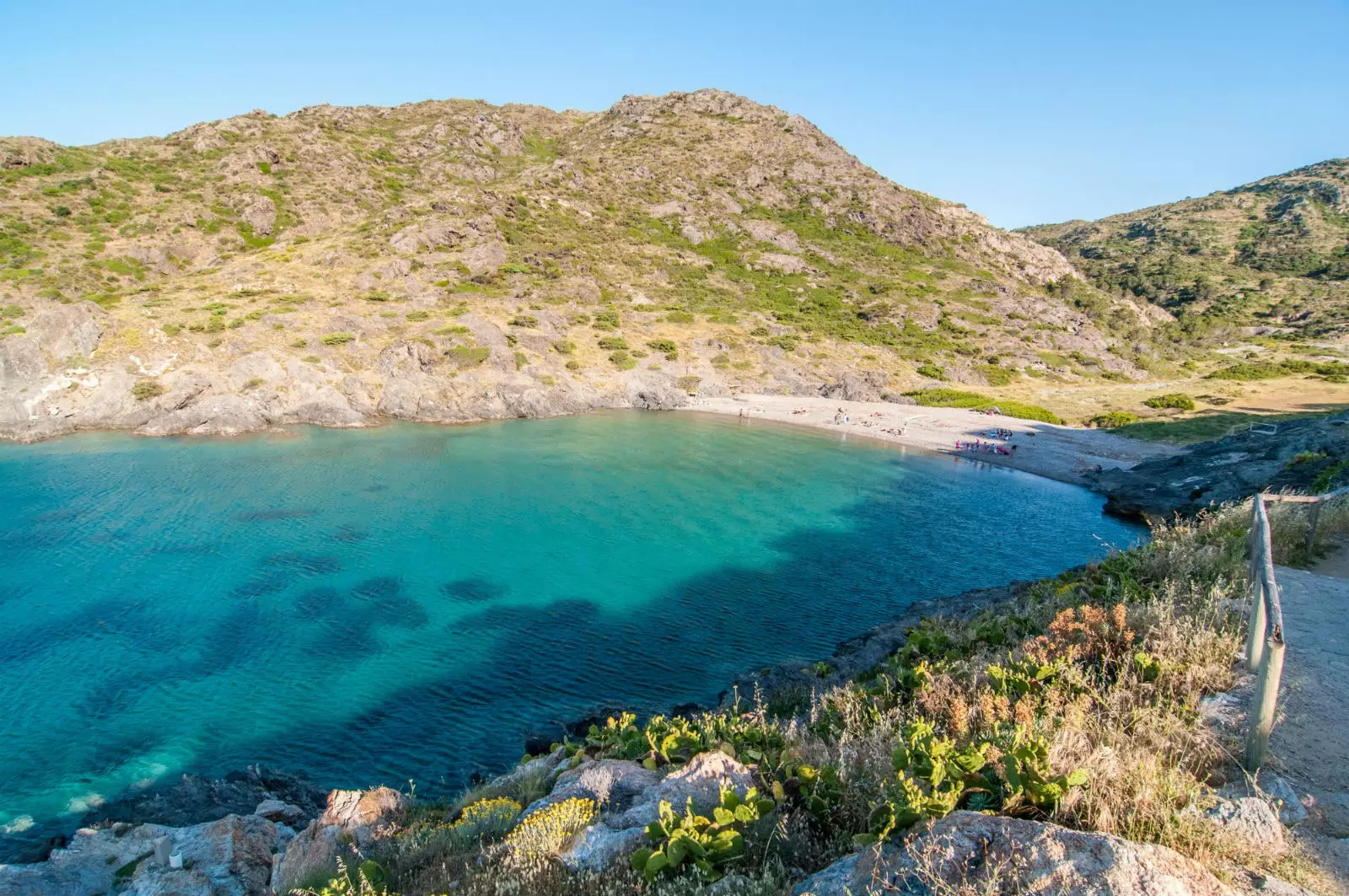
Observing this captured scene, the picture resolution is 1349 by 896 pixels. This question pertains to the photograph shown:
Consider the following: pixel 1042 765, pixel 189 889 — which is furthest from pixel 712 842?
pixel 189 889

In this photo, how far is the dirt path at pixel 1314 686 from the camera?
264 inches

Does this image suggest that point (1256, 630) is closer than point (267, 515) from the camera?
Yes

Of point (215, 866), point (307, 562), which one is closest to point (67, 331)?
point (307, 562)

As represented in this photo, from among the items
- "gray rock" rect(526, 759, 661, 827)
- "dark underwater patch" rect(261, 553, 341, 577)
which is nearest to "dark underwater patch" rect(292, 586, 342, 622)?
"dark underwater patch" rect(261, 553, 341, 577)

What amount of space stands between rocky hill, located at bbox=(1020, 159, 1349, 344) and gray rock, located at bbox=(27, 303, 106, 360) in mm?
155782

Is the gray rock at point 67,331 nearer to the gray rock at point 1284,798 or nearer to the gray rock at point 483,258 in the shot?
the gray rock at point 483,258

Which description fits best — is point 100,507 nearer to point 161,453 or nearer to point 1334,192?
point 161,453

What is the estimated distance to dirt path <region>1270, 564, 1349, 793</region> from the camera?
6.70 meters

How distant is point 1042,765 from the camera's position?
19.5ft

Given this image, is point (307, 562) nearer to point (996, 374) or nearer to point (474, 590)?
point (474, 590)

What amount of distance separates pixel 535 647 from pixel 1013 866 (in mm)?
20467

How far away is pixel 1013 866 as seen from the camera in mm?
4719

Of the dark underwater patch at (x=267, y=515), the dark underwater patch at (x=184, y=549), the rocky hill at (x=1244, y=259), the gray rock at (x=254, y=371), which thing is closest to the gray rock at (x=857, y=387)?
the gray rock at (x=254, y=371)

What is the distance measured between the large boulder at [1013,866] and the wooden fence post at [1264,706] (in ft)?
8.33
